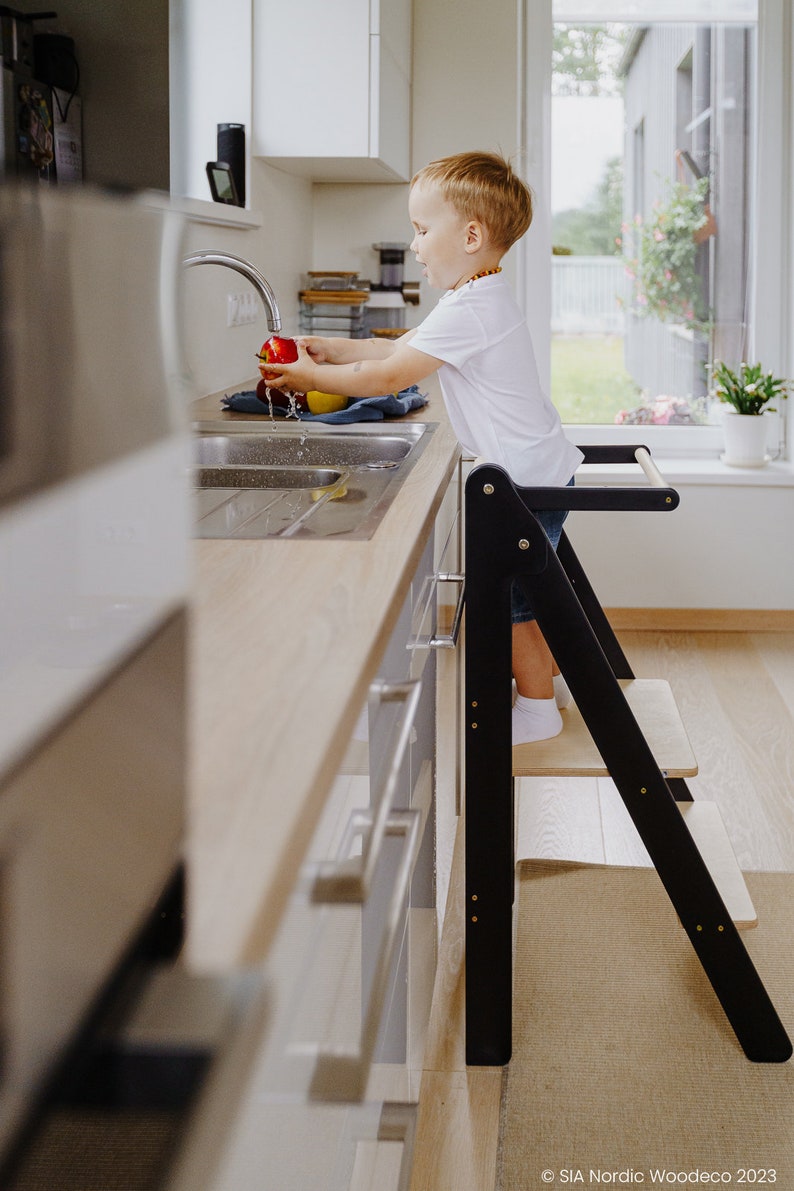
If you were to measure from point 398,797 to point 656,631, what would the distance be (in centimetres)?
284

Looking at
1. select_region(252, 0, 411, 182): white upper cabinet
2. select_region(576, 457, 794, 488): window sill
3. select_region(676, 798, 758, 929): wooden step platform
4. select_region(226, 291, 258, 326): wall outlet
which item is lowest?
select_region(676, 798, 758, 929): wooden step platform

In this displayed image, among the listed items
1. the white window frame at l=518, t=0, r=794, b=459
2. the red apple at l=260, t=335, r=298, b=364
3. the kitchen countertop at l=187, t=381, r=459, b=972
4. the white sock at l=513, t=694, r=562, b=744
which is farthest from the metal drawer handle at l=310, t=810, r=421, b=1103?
the white window frame at l=518, t=0, r=794, b=459

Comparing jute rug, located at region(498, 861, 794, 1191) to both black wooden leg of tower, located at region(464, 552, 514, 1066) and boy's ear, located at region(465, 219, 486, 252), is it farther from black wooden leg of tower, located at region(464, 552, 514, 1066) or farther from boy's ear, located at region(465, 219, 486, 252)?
boy's ear, located at region(465, 219, 486, 252)

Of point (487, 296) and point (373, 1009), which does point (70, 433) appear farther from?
point (487, 296)

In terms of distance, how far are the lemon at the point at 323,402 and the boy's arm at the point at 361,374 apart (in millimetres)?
232

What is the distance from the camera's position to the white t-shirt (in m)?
2.04

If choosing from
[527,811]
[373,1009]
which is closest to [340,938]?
[373,1009]

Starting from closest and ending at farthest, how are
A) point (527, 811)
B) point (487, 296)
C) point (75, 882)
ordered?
point (75, 882)
point (487, 296)
point (527, 811)

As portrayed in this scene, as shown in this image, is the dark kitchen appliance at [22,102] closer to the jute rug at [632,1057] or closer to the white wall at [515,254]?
the jute rug at [632,1057]

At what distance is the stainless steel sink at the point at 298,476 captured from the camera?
4.45 feet

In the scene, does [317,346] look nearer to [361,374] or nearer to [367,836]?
[361,374]

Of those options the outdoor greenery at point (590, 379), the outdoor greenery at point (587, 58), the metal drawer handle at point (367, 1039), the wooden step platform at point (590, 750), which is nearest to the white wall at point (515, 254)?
the outdoor greenery at point (587, 58)

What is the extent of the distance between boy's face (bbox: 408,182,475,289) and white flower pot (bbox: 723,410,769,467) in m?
1.96

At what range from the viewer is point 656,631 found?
3.98 m
